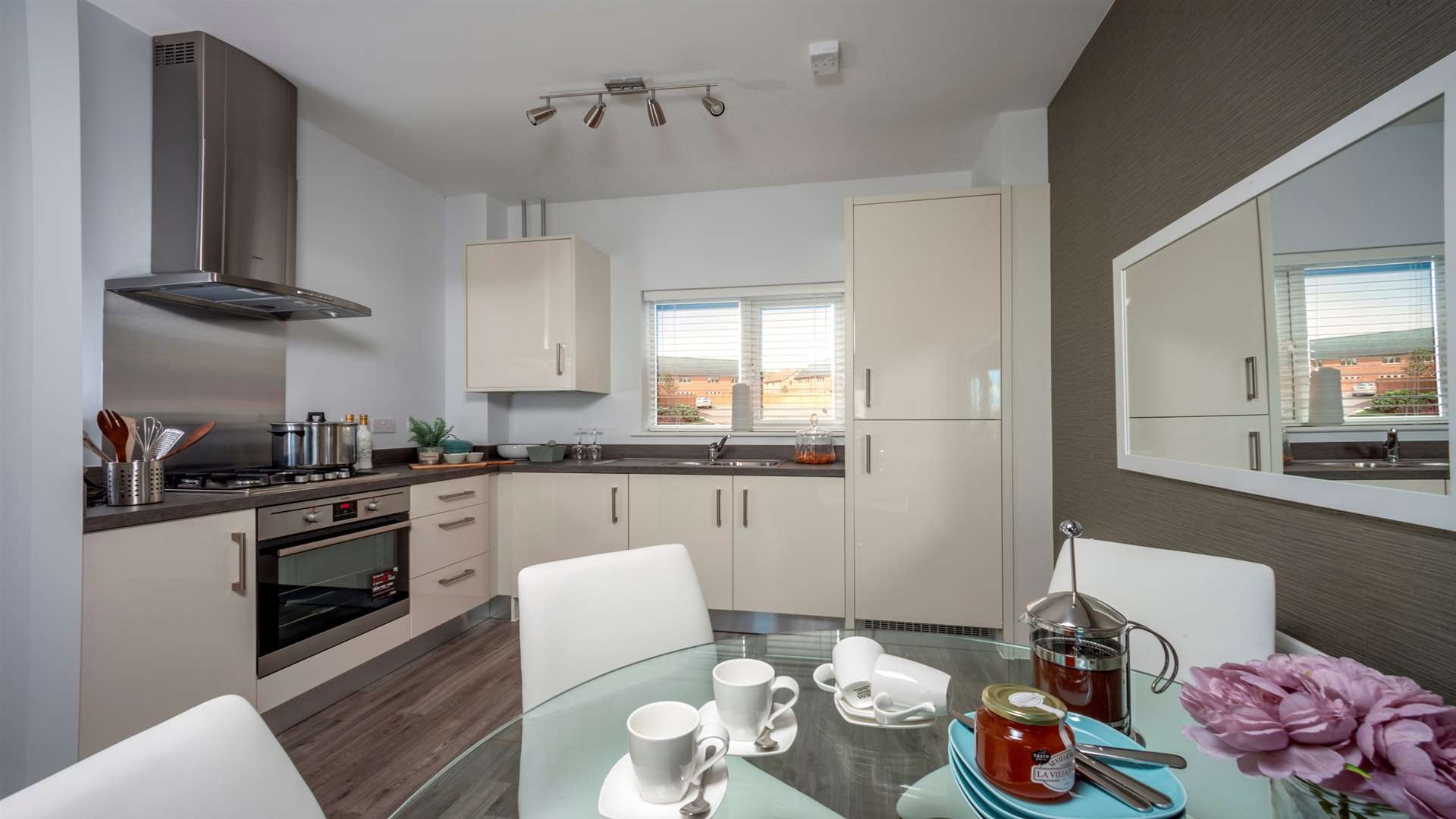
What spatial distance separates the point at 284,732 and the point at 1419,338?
333cm

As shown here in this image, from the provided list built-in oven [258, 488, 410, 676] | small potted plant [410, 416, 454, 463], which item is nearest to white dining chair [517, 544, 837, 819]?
built-in oven [258, 488, 410, 676]

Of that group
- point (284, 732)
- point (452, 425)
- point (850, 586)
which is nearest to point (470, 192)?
point (452, 425)

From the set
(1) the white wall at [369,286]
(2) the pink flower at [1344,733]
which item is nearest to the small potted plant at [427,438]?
(1) the white wall at [369,286]

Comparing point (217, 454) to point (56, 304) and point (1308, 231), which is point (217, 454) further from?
point (1308, 231)

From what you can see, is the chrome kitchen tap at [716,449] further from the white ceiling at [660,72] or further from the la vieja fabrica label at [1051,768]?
the la vieja fabrica label at [1051,768]

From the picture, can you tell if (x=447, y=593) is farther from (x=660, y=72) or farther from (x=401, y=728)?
(x=660, y=72)

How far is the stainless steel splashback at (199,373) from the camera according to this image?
2.13 metres

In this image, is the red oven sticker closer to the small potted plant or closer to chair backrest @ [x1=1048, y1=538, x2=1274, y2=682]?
the small potted plant

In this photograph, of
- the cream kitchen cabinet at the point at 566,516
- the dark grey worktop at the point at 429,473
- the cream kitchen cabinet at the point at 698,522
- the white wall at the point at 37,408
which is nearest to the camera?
the white wall at the point at 37,408

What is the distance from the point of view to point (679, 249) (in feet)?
12.8

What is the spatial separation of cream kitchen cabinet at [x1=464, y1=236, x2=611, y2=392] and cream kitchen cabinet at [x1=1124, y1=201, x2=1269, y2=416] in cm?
278

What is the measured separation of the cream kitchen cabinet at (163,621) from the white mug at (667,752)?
6.09ft

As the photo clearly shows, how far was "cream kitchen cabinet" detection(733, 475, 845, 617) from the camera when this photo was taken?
3.00 m

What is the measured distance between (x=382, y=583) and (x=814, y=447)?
2281mm
